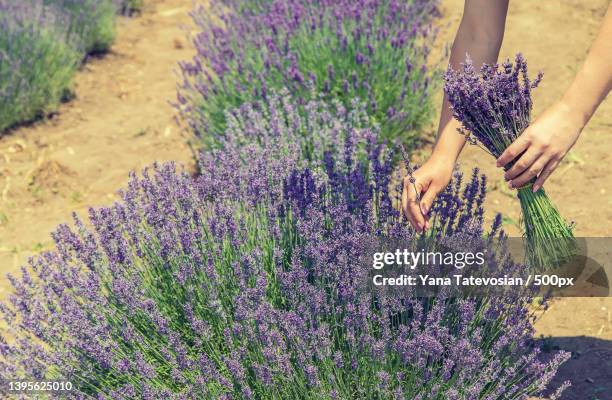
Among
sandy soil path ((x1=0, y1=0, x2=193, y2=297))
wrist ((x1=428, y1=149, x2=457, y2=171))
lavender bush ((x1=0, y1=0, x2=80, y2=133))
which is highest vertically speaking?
wrist ((x1=428, y1=149, x2=457, y2=171))

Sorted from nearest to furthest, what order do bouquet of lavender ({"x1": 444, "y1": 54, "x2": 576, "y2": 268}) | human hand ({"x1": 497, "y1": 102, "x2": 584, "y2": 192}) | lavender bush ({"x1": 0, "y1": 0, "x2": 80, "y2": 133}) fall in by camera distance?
human hand ({"x1": 497, "y1": 102, "x2": 584, "y2": 192}) → bouquet of lavender ({"x1": 444, "y1": 54, "x2": 576, "y2": 268}) → lavender bush ({"x1": 0, "y1": 0, "x2": 80, "y2": 133})

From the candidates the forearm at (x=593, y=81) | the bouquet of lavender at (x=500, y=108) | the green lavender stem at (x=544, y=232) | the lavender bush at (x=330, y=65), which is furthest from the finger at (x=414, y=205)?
the lavender bush at (x=330, y=65)

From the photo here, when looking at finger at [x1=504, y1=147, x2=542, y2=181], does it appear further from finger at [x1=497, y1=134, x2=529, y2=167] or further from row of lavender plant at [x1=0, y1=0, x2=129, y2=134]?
row of lavender plant at [x1=0, y1=0, x2=129, y2=134]

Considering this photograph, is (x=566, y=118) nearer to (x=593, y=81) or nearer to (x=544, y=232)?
(x=593, y=81)

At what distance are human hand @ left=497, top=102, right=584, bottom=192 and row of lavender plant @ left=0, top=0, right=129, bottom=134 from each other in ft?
13.6

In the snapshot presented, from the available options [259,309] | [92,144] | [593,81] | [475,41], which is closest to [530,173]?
[593,81]

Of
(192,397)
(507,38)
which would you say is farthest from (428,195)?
(507,38)

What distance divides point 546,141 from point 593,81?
24 centimetres

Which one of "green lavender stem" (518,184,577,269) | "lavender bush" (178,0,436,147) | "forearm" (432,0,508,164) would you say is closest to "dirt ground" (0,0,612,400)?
"lavender bush" (178,0,436,147)

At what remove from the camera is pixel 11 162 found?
4.98 metres

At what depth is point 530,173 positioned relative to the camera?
2.09 meters

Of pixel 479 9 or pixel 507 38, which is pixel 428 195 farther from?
pixel 507 38

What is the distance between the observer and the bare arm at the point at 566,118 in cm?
203

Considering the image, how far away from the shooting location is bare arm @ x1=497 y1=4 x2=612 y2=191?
2.03m
